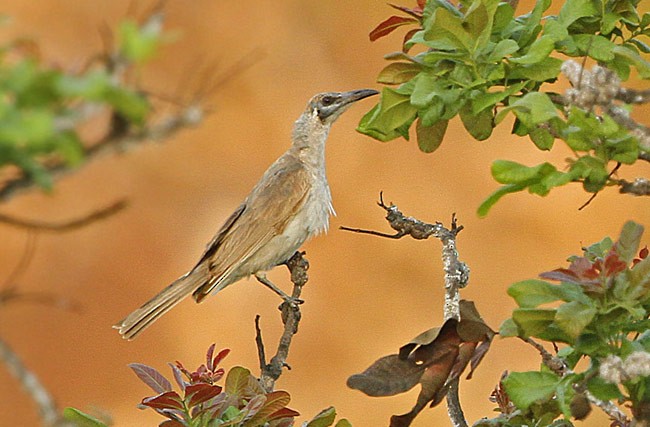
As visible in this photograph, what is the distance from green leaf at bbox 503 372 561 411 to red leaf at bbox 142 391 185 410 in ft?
1.16

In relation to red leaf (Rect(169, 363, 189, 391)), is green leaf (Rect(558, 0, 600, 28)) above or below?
above

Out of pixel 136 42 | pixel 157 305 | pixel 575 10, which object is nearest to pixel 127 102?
pixel 136 42

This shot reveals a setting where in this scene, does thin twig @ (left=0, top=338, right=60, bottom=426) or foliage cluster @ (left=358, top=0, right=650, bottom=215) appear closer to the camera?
thin twig @ (left=0, top=338, right=60, bottom=426)

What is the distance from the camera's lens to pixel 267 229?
2258mm

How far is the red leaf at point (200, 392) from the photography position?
3.38 feet

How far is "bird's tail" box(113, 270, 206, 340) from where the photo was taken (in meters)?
2.08

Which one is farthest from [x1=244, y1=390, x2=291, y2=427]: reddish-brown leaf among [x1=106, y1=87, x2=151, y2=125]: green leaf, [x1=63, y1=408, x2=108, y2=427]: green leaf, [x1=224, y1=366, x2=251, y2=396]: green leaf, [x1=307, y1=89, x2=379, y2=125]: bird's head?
[x1=307, y1=89, x2=379, y2=125]: bird's head

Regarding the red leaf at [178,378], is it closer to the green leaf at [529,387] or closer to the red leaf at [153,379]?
the red leaf at [153,379]

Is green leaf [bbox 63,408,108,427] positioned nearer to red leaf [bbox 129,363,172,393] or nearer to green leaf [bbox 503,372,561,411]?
red leaf [bbox 129,363,172,393]

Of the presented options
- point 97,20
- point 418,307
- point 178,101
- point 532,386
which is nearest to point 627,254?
point 532,386

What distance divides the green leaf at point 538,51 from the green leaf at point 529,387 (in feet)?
1.12

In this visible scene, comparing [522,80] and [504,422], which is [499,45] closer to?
[522,80]

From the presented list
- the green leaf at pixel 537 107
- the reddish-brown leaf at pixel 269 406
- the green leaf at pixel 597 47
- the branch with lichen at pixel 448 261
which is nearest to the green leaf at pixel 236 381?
the reddish-brown leaf at pixel 269 406

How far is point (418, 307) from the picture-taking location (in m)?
4.15
